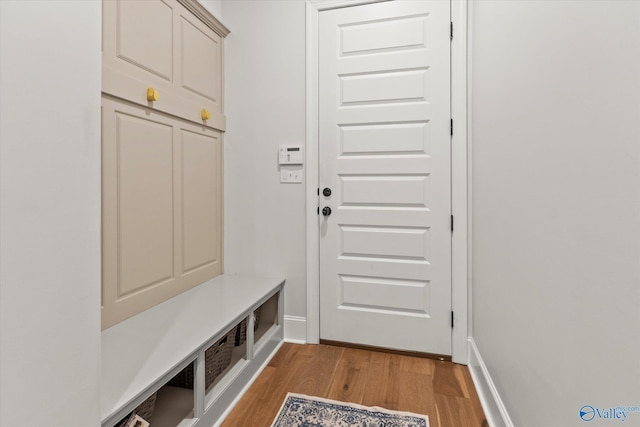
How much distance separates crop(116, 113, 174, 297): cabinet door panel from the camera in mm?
1500

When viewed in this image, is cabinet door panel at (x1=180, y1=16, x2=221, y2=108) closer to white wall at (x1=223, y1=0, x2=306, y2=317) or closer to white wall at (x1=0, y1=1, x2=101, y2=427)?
white wall at (x1=223, y1=0, x2=306, y2=317)

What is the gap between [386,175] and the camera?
2029 mm

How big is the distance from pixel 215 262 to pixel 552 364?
1988 millimetres

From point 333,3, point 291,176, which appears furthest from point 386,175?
point 333,3

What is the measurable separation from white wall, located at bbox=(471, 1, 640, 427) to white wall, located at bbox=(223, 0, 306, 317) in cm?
123

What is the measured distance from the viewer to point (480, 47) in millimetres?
1690

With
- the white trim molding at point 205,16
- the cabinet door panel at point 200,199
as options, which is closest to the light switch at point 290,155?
the cabinet door panel at point 200,199

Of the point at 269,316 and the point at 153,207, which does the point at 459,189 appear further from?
the point at 153,207

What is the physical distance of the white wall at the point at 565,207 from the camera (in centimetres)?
60

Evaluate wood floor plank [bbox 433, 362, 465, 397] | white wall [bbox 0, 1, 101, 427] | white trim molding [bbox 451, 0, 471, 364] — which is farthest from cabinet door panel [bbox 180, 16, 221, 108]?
wood floor plank [bbox 433, 362, 465, 397]

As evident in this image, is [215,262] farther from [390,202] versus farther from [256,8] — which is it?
[256,8]

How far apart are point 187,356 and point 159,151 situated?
3.59 feet

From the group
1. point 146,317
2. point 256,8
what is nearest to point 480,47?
point 256,8

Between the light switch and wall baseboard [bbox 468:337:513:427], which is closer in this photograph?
wall baseboard [bbox 468:337:513:427]
